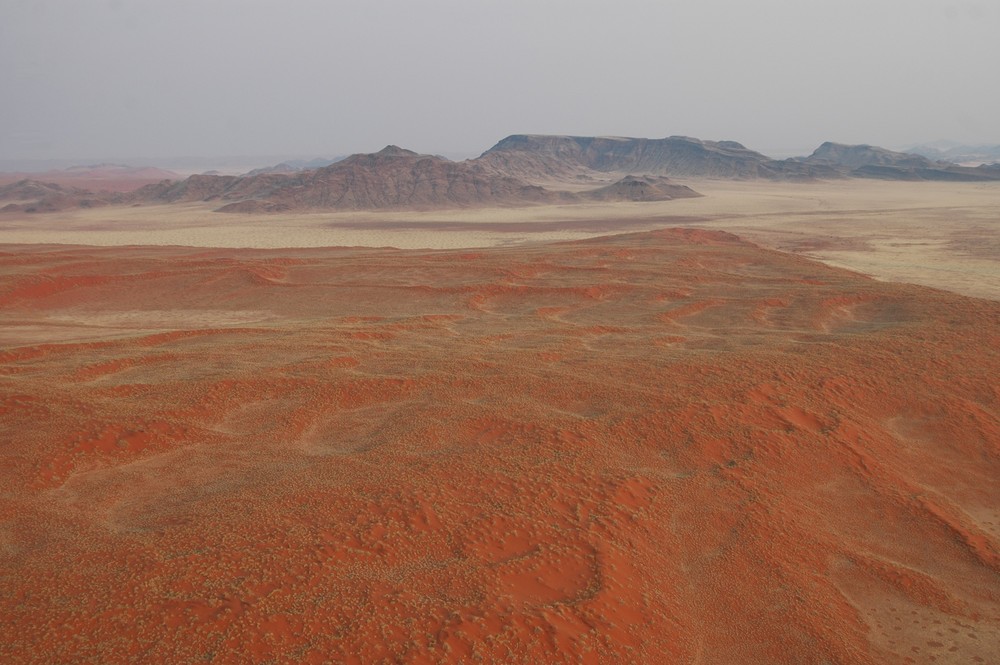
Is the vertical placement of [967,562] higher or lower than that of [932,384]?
lower

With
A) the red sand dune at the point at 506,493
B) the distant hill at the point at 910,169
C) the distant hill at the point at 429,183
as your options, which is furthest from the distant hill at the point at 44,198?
the distant hill at the point at 910,169

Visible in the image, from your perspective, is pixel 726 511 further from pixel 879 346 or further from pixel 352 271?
pixel 352 271

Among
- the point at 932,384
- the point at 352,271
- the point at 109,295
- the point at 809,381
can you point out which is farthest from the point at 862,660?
the point at 109,295

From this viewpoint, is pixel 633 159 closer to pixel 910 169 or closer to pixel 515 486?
pixel 910 169

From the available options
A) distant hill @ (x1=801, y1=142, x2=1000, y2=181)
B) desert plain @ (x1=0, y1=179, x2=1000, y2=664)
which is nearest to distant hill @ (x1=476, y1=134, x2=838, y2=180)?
distant hill @ (x1=801, y1=142, x2=1000, y2=181)

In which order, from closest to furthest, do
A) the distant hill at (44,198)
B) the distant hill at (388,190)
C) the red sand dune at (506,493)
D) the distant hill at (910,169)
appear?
the red sand dune at (506,493) → the distant hill at (44,198) → the distant hill at (388,190) → the distant hill at (910,169)

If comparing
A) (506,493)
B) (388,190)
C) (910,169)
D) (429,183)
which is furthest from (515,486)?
(910,169)

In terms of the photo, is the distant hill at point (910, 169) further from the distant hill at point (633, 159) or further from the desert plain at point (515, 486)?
the desert plain at point (515, 486)
